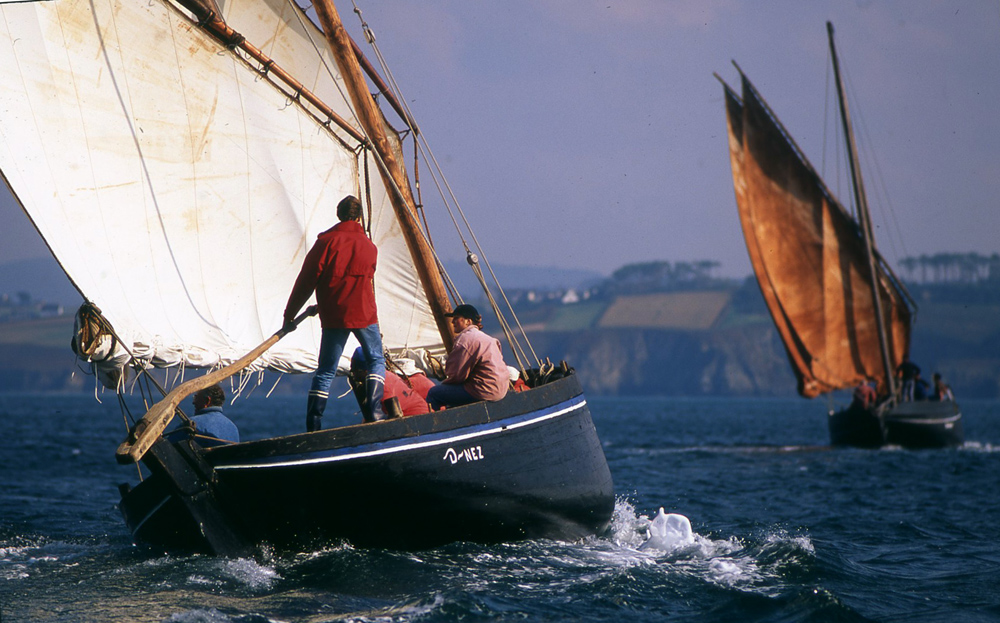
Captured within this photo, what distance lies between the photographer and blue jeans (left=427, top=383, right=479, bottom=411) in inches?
430

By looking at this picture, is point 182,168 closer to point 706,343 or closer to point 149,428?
point 149,428

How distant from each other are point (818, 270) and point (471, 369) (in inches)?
1104

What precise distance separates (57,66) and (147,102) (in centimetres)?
117

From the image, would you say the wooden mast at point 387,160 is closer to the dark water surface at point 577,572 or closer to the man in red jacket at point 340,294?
the man in red jacket at point 340,294

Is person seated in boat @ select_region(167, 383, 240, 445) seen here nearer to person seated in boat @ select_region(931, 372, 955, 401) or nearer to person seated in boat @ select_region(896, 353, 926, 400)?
person seated in boat @ select_region(896, 353, 926, 400)

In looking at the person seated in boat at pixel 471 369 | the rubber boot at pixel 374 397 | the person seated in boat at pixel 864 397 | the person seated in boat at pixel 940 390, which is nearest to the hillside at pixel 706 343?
the person seated in boat at pixel 940 390

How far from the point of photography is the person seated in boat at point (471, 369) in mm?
10805

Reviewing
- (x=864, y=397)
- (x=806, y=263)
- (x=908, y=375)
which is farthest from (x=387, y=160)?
(x=908, y=375)

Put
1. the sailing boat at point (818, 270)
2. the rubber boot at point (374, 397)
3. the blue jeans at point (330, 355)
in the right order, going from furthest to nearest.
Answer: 1. the sailing boat at point (818, 270)
2. the rubber boot at point (374, 397)
3. the blue jeans at point (330, 355)

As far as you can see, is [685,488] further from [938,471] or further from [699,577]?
[699,577]

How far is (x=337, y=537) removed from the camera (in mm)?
9938

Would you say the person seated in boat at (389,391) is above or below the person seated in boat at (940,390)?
above

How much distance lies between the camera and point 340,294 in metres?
9.94

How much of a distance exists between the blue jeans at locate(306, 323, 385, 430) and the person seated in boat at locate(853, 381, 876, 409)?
88.8ft
